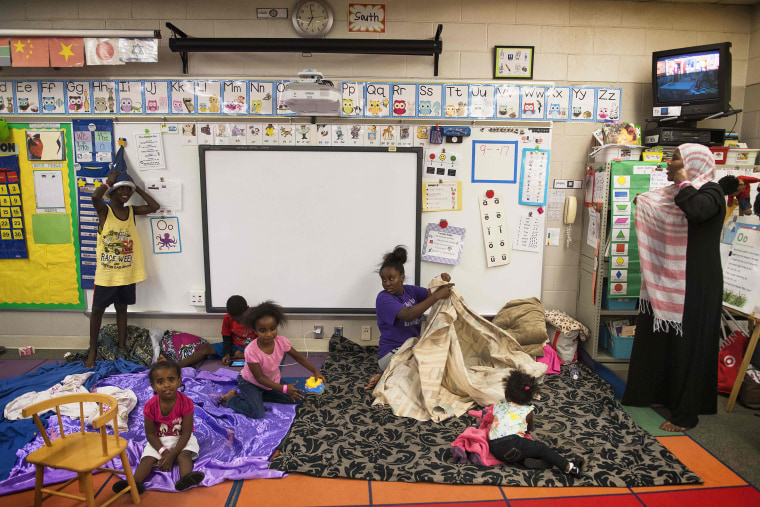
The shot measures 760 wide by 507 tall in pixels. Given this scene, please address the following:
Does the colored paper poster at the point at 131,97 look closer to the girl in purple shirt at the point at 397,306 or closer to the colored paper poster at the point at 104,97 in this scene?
the colored paper poster at the point at 104,97

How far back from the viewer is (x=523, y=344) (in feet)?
11.8

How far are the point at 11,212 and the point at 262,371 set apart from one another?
2577 mm

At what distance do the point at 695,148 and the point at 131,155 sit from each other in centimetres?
391

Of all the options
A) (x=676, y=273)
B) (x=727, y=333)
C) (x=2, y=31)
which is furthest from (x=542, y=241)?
(x=2, y=31)

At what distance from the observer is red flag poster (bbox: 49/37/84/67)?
3.55 m

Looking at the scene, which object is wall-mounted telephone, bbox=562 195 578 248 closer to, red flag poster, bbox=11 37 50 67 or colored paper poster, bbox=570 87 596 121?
colored paper poster, bbox=570 87 596 121

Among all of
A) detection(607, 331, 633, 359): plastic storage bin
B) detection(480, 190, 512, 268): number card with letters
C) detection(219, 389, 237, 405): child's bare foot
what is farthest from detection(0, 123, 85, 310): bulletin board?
detection(607, 331, 633, 359): plastic storage bin

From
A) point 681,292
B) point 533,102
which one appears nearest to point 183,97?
point 533,102

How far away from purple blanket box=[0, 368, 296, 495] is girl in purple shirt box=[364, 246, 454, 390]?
2.52 feet

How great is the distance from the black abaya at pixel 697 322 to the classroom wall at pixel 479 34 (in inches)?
53.3

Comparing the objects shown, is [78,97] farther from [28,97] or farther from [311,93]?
[311,93]

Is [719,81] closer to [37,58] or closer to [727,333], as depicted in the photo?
[727,333]

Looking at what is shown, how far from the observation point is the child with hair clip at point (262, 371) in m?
2.94

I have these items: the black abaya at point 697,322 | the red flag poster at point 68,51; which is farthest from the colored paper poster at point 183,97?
the black abaya at point 697,322
